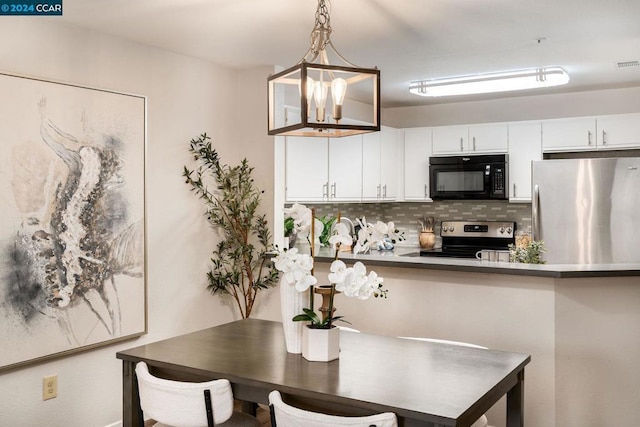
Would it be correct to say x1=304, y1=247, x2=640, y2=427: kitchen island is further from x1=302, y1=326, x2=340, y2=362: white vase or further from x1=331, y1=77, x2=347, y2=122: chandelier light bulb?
x1=331, y1=77, x2=347, y2=122: chandelier light bulb

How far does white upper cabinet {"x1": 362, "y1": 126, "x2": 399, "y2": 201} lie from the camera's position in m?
5.47

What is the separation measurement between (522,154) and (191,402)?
406 centimetres

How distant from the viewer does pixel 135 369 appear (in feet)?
7.70

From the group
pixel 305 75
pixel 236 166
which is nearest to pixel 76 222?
pixel 236 166

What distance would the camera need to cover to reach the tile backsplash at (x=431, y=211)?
5660 millimetres

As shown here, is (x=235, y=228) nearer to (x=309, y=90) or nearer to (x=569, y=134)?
(x=309, y=90)

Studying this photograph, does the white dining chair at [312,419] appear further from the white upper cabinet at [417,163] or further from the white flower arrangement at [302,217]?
the white upper cabinet at [417,163]

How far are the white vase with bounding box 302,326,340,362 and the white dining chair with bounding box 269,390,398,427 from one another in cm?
33

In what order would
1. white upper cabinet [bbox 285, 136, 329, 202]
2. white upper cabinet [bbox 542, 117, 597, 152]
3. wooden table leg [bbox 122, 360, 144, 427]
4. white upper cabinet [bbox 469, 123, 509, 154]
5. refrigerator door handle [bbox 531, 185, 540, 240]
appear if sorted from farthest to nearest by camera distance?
white upper cabinet [bbox 469, 123, 509, 154] → white upper cabinet [bbox 542, 117, 597, 152] → refrigerator door handle [bbox 531, 185, 540, 240] → white upper cabinet [bbox 285, 136, 329, 202] → wooden table leg [bbox 122, 360, 144, 427]

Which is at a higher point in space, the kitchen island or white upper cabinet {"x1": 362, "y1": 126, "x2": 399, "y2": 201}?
white upper cabinet {"x1": 362, "y1": 126, "x2": 399, "y2": 201}

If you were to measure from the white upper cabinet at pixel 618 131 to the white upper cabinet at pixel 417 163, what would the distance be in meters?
1.49

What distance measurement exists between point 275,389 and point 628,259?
3.46 metres

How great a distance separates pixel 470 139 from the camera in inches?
216

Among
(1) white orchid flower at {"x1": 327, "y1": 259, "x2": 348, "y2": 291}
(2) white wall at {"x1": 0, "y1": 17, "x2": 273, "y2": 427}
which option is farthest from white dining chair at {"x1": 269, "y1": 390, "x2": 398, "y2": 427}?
(2) white wall at {"x1": 0, "y1": 17, "x2": 273, "y2": 427}
